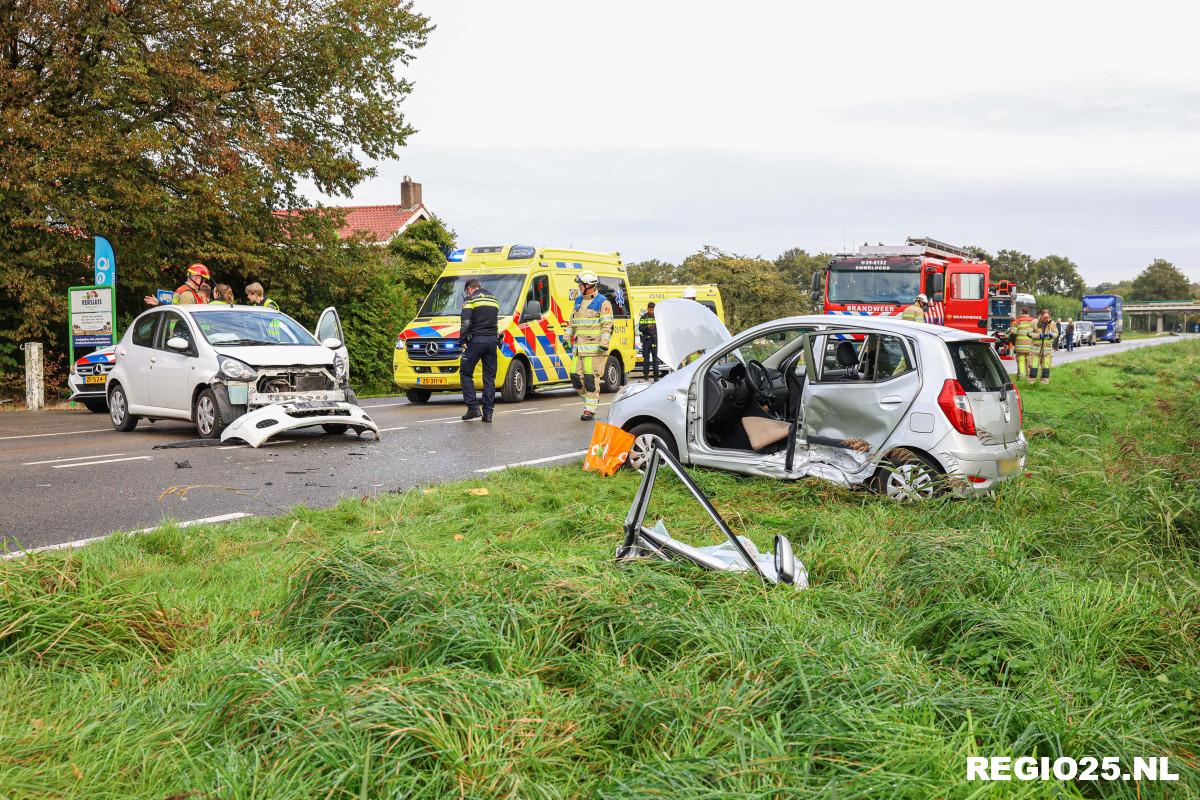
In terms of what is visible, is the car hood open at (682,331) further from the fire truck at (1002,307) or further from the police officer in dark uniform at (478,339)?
the fire truck at (1002,307)

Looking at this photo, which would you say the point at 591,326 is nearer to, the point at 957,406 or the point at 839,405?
the point at 839,405

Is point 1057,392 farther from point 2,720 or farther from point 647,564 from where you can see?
point 2,720

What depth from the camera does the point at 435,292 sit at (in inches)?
685

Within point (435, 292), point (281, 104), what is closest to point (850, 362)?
point (435, 292)

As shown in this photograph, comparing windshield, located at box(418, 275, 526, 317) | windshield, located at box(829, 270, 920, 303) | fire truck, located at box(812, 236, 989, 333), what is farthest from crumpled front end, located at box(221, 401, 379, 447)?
windshield, located at box(829, 270, 920, 303)

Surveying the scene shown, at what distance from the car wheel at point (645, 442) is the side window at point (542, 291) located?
9.22 m

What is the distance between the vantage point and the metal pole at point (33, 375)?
16203 mm

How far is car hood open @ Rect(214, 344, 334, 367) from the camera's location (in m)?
10.6

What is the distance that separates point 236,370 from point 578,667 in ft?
27.5

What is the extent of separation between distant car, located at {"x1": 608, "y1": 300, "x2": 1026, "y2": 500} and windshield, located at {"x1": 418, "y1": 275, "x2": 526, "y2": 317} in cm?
874

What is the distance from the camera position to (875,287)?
21.0 meters

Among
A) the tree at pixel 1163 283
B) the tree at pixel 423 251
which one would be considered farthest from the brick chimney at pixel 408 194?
the tree at pixel 1163 283

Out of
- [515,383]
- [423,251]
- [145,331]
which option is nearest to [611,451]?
[145,331]

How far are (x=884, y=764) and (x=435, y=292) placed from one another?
618 inches
